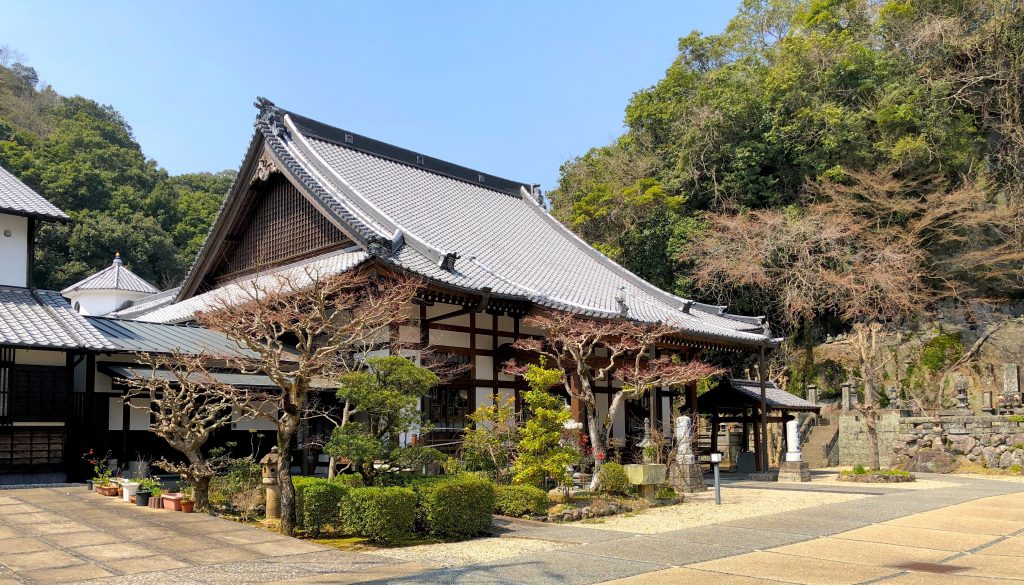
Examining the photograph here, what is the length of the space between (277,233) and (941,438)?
69.0ft

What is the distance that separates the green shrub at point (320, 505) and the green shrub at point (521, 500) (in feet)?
9.71

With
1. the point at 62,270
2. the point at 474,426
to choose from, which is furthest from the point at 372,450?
the point at 62,270

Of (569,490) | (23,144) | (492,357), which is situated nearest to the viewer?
(569,490)

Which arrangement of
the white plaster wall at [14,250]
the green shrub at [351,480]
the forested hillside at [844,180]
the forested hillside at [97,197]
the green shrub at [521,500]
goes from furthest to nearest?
the forested hillside at [97,197]
the forested hillside at [844,180]
the white plaster wall at [14,250]
the green shrub at [521,500]
the green shrub at [351,480]

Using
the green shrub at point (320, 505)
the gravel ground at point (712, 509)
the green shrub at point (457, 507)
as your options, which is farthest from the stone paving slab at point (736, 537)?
the green shrub at point (320, 505)

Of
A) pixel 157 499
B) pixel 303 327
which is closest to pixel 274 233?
pixel 157 499

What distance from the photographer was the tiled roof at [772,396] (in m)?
24.2

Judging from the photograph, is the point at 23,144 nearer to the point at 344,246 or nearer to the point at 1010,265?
the point at 344,246

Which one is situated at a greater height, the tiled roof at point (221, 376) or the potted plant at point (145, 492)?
the tiled roof at point (221, 376)

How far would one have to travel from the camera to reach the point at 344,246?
17344 mm

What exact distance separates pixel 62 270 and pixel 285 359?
3149cm

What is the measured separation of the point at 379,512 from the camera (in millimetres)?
9719

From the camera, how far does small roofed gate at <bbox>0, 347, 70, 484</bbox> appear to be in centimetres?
1359

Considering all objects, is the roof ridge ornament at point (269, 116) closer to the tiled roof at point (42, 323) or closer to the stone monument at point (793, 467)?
the tiled roof at point (42, 323)
